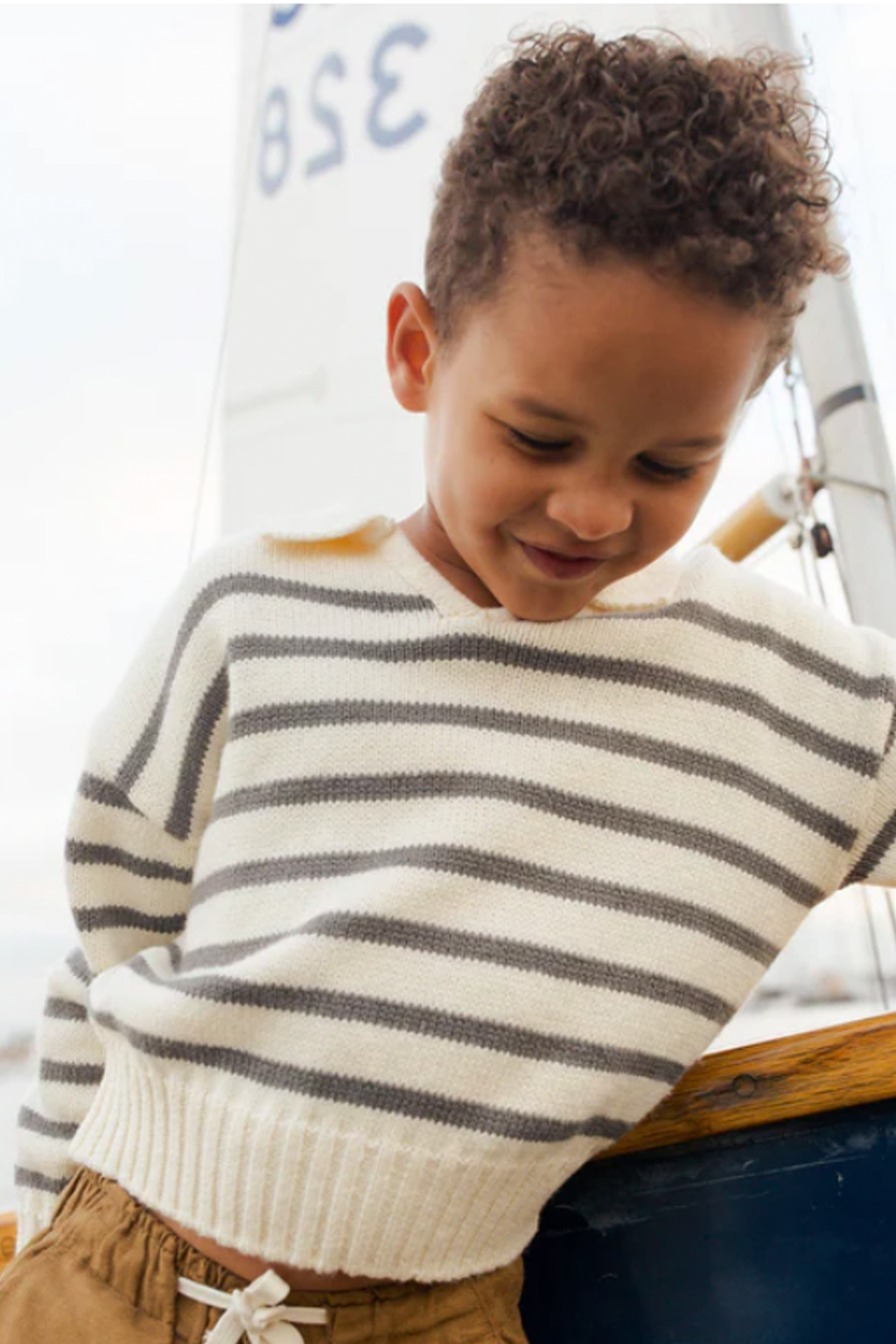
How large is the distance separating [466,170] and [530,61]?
0.19ft

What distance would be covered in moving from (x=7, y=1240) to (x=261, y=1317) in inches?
13.6

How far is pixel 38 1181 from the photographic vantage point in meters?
0.78

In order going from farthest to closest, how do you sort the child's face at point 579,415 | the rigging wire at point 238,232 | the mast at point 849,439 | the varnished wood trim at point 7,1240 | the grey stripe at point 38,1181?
the rigging wire at point 238,232
the mast at point 849,439
the varnished wood trim at point 7,1240
the grey stripe at point 38,1181
the child's face at point 579,415

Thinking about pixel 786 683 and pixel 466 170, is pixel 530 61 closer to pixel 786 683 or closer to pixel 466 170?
pixel 466 170

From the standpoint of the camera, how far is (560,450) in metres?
0.60

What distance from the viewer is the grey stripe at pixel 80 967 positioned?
78cm

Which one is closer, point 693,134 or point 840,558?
point 693,134

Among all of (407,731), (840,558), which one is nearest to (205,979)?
(407,731)

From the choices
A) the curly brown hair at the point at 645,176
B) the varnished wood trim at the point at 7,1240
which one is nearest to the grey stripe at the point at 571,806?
the curly brown hair at the point at 645,176

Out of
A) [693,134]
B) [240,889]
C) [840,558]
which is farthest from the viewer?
[840,558]

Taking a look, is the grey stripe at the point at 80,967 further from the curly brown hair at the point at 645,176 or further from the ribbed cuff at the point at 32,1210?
the curly brown hair at the point at 645,176

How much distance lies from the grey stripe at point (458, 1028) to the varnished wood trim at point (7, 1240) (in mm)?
357

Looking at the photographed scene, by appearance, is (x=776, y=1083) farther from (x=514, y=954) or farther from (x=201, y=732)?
(x=201, y=732)

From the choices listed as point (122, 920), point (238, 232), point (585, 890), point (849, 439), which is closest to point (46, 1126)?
point (122, 920)
